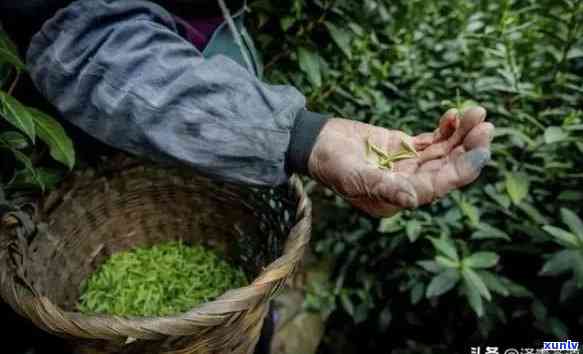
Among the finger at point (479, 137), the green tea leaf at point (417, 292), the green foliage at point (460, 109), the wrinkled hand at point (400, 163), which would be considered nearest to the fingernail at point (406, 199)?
the wrinkled hand at point (400, 163)

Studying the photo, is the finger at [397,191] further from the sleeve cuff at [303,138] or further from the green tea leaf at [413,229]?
the green tea leaf at [413,229]

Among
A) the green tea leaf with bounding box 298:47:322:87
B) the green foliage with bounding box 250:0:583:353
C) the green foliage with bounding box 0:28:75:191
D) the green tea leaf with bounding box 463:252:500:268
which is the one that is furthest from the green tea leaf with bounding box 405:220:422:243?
the green foliage with bounding box 0:28:75:191

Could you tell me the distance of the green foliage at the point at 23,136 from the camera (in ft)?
2.16

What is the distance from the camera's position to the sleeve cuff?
30.6 inches

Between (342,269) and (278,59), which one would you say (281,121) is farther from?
(342,269)

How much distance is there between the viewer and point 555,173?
1.06 meters

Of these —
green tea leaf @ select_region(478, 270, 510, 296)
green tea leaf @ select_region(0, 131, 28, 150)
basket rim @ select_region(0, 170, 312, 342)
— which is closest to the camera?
basket rim @ select_region(0, 170, 312, 342)

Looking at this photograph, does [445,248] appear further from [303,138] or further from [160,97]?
[160,97]

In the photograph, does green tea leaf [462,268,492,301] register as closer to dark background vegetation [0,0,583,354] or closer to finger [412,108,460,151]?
dark background vegetation [0,0,583,354]

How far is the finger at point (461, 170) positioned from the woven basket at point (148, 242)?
234 mm

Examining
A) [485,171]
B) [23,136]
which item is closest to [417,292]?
[485,171]

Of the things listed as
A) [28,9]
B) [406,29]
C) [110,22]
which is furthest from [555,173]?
[28,9]

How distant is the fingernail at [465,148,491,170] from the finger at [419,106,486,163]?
7 centimetres

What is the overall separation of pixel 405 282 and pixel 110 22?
34.3 inches
